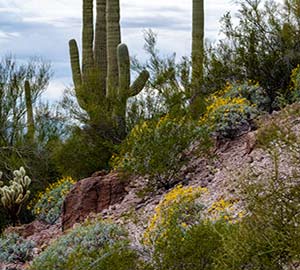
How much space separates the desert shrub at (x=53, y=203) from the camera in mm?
15797

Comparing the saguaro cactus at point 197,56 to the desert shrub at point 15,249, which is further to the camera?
A: the saguaro cactus at point 197,56

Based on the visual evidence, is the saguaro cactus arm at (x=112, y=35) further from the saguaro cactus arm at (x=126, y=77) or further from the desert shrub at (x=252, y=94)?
the desert shrub at (x=252, y=94)

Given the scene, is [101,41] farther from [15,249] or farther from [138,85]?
[15,249]

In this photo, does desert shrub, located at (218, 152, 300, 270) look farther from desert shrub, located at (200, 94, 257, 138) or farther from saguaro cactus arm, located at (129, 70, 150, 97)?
saguaro cactus arm, located at (129, 70, 150, 97)

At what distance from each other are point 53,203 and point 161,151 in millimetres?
4224

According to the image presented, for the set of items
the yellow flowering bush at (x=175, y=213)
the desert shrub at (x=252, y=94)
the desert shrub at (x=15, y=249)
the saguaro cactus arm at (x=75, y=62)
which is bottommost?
the desert shrub at (x=15, y=249)

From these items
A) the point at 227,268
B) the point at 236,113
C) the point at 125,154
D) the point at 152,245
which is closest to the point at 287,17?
the point at 236,113

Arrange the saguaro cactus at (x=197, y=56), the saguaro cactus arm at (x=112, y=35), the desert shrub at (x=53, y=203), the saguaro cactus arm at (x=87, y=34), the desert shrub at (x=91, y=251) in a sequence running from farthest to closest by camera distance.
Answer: the saguaro cactus arm at (x=87, y=34)
the saguaro cactus arm at (x=112, y=35)
the desert shrub at (x=53, y=203)
the saguaro cactus at (x=197, y=56)
the desert shrub at (x=91, y=251)

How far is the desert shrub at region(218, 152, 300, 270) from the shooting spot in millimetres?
6102

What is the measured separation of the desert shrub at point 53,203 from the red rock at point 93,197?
2112 millimetres

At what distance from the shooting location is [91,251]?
8.98 metres

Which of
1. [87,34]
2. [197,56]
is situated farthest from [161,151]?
[87,34]

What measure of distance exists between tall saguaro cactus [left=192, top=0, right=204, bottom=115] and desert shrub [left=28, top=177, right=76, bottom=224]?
3.16 metres

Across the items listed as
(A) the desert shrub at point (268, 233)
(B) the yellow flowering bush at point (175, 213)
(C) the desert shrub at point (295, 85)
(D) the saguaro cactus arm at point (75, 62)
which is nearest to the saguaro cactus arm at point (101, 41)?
(D) the saguaro cactus arm at point (75, 62)
